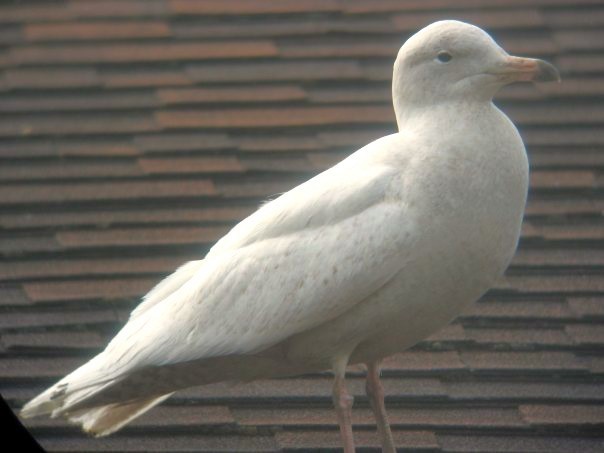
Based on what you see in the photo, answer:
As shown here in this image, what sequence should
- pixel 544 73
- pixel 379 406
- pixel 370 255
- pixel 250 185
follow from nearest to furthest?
pixel 370 255, pixel 544 73, pixel 379 406, pixel 250 185

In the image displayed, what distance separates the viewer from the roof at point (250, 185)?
4.75 m

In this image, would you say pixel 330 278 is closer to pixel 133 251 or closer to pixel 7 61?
pixel 133 251

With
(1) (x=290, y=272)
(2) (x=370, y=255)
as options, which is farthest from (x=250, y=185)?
(2) (x=370, y=255)

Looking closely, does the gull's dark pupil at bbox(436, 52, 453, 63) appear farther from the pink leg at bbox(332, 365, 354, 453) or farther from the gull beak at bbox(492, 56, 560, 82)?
the pink leg at bbox(332, 365, 354, 453)

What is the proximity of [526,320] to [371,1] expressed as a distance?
165 centimetres

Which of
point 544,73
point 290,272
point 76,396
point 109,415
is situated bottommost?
point 109,415

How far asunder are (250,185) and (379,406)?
1509 millimetres

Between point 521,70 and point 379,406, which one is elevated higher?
point 521,70

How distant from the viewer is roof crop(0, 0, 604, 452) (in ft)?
15.6

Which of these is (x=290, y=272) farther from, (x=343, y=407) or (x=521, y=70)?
(x=521, y=70)

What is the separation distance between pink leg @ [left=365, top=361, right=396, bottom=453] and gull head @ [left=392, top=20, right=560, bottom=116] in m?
0.70

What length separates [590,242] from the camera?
17.4 ft

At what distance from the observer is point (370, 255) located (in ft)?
12.6

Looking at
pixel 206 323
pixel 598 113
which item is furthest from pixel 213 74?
pixel 206 323
